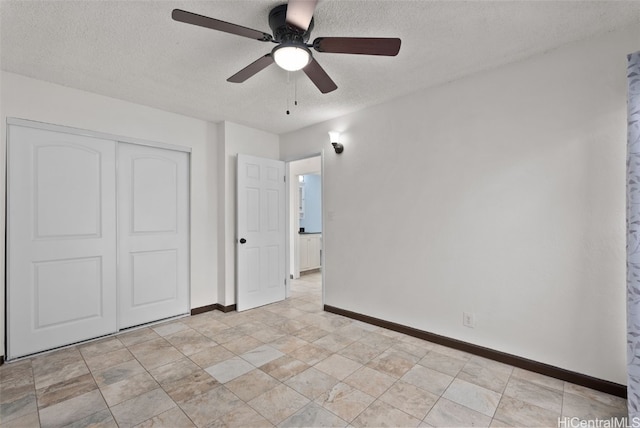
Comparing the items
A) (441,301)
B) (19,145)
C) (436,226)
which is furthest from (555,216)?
(19,145)

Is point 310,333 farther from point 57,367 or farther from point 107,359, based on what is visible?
point 57,367

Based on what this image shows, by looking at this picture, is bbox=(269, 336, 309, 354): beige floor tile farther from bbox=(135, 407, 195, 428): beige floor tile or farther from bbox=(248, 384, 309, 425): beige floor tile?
bbox=(135, 407, 195, 428): beige floor tile

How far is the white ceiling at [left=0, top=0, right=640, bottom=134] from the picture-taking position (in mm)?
1842

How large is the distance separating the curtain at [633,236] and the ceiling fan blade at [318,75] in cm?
181

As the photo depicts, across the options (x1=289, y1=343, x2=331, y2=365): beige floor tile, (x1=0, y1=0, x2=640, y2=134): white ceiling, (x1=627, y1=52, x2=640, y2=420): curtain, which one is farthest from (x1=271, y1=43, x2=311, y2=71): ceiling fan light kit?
(x1=289, y1=343, x2=331, y2=365): beige floor tile

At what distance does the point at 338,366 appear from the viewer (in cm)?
248

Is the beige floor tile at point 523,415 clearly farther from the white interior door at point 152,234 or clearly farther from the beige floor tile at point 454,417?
the white interior door at point 152,234

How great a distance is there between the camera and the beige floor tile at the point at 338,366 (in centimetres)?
238

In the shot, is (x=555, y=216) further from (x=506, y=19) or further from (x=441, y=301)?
(x=506, y=19)

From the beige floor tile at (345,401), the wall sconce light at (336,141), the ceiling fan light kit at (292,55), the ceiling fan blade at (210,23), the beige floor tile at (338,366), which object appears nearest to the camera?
the ceiling fan blade at (210,23)

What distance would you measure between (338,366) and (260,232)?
2.21 m

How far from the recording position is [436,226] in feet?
9.61

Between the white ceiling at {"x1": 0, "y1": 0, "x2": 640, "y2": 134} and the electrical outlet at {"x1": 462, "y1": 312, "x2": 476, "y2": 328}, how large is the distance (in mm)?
2146

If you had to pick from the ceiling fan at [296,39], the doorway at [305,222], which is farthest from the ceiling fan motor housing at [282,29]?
the doorway at [305,222]
